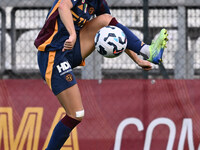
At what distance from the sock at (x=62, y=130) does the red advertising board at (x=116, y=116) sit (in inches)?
40.1

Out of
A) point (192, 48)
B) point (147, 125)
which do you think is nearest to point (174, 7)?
point (192, 48)

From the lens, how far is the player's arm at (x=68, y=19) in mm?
4223

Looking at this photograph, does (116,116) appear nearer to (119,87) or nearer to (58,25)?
(119,87)

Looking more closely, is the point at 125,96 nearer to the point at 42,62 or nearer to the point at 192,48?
the point at 192,48

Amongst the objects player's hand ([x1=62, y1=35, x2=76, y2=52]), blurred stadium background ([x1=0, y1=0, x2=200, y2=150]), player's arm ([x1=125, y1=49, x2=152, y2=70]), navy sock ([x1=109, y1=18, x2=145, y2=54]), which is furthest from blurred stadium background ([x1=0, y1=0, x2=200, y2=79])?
player's hand ([x1=62, y1=35, x2=76, y2=52])

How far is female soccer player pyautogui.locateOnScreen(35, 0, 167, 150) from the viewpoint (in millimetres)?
4531

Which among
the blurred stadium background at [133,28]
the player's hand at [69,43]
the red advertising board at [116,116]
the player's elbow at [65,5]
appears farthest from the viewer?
the blurred stadium background at [133,28]

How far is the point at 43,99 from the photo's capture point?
584 centimetres

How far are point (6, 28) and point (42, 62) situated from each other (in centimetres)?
142

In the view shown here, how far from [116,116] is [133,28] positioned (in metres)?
1.01

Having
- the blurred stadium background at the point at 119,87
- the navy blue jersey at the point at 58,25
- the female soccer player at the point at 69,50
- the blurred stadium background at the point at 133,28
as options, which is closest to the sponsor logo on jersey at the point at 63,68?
the female soccer player at the point at 69,50

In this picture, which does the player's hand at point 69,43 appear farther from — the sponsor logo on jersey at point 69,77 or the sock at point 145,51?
the sock at point 145,51

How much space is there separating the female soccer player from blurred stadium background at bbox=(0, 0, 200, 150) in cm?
112

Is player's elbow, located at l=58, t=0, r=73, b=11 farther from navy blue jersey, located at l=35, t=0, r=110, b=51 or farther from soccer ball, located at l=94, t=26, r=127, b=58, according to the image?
soccer ball, located at l=94, t=26, r=127, b=58
